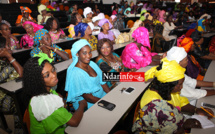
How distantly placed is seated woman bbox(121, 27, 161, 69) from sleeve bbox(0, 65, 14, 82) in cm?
Answer: 217

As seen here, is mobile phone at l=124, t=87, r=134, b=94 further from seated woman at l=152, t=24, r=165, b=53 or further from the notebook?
seated woman at l=152, t=24, r=165, b=53

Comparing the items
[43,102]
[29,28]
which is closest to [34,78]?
[43,102]

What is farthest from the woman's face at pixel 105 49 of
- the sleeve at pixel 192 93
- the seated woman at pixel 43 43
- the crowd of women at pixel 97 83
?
the sleeve at pixel 192 93

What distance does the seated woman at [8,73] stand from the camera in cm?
208

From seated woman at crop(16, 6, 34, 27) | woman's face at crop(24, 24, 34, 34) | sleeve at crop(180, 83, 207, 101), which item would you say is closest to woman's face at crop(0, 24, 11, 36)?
woman's face at crop(24, 24, 34, 34)

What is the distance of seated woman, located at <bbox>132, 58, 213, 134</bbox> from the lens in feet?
4.26

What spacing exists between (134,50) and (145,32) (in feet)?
1.58

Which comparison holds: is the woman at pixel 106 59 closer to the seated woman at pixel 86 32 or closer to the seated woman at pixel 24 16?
the seated woman at pixel 86 32

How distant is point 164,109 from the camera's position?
1311 mm

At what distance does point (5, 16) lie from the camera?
242 inches

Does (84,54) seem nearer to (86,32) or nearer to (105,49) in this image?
(105,49)

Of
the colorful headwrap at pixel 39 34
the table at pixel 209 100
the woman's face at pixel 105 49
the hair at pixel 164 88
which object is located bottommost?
the table at pixel 209 100

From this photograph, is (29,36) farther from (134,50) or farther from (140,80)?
(140,80)

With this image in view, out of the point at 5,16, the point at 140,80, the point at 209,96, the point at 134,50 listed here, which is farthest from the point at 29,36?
the point at 209,96
